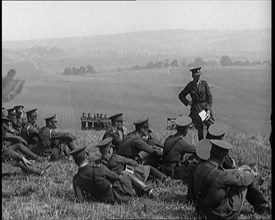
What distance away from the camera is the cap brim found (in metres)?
6.20

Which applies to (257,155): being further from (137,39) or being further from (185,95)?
(137,39)

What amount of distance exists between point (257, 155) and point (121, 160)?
1.85 metres

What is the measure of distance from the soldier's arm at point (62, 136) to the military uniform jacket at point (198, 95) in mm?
1558

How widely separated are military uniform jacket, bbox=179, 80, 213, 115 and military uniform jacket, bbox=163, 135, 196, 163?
0.48 meters

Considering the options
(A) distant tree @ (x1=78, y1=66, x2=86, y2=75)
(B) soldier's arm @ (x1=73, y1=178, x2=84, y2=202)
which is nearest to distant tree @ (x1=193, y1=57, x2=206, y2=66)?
(A) distant tree @ (x1=78, y1=66, x2=86, y2=75)

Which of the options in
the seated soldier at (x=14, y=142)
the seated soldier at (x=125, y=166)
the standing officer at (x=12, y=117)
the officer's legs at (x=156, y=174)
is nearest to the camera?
the seated soldier at (x=125, y=166)

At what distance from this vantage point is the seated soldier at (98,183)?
257 inches

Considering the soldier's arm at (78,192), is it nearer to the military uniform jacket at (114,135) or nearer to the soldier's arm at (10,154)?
the military uniform jacket at (114,135)

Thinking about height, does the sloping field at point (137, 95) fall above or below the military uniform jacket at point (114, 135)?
above

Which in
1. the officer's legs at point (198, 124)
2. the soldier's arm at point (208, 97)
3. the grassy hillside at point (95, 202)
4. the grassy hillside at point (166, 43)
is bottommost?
the grassy hillside at point (95, 202)

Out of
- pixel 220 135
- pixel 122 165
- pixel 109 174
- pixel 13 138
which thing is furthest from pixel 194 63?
pixel 13 138

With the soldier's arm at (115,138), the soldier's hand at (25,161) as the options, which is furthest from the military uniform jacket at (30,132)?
the soldier's arm at (115,138)

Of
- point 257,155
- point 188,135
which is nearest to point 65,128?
point 188,135

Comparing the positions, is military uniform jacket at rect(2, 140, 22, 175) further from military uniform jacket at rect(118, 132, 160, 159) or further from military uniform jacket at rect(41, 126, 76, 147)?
military uniform jacket at rect(118, 132, 160, 159)
